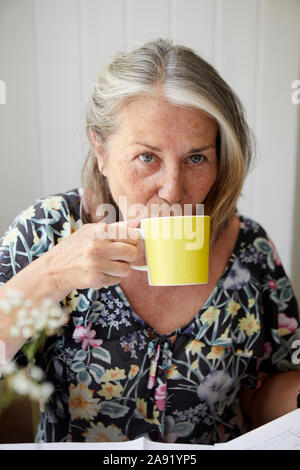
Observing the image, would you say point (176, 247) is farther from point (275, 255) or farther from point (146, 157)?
point (275, 255)

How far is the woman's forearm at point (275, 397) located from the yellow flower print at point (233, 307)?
0.19 meters

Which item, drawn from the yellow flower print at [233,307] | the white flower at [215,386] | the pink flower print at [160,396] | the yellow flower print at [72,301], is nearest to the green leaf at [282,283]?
the yellow flower print at [233,307]

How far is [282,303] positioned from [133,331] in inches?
14.5

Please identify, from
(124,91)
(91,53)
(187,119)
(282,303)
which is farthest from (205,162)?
(282,303)

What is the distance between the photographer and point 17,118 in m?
0.82

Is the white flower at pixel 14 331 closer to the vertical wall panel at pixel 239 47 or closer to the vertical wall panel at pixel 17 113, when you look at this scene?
the vertical wall panel at pixel 17 113

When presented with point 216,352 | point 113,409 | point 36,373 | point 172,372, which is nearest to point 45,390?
point 36,373

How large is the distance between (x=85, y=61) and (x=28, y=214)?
0.31 meters

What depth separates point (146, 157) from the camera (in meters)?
0.78

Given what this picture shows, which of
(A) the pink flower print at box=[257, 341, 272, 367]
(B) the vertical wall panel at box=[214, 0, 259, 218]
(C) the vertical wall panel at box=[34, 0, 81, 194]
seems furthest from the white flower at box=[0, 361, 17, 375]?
(B) the vertical wall panel at box=[214, 0, 259, 218]

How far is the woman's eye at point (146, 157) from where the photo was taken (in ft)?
2.56

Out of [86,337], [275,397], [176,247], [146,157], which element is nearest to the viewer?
[176,247]

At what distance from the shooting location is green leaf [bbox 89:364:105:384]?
885 millimetres

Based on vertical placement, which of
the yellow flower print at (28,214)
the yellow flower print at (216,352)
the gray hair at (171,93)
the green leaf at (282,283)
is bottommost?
the yellow flower print at (216,352)
